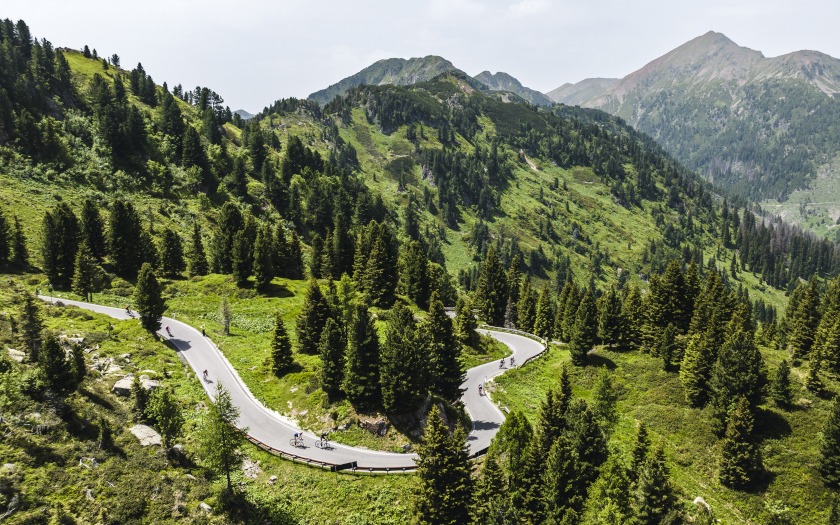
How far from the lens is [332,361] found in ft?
174

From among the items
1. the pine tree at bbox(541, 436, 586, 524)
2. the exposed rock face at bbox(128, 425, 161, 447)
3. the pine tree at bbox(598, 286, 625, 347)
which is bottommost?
the pine tree at bbox(541, 436, 586, 524)

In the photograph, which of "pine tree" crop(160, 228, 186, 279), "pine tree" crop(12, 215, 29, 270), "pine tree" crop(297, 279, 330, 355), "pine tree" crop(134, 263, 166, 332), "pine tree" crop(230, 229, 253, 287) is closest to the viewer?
"pine tree" crop(134, 263, 166, 332)

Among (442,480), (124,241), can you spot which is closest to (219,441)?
(442,480)

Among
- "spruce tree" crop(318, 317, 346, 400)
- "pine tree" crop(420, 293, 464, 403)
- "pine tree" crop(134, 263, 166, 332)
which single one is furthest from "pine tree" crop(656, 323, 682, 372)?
"pine tree" crop(134, 263, 166, 332)

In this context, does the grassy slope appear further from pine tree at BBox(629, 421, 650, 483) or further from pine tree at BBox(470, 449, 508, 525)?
pine tree at BBox(629, 421, 650, 483)

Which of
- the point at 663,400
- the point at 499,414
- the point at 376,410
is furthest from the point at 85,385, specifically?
the point at 663,400

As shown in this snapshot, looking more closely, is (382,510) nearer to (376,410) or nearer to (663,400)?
(376,410)

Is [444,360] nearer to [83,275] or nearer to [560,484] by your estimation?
[560,484]

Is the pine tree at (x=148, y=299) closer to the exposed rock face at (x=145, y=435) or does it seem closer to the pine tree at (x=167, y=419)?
the exposed rock face at (x=145, y=435)

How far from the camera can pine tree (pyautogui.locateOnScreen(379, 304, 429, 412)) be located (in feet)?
168

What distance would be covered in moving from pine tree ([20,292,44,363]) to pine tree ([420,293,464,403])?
134 ft

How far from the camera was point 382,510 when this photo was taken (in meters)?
42.3

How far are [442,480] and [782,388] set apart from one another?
43.9 m

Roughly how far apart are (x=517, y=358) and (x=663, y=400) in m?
25.6
